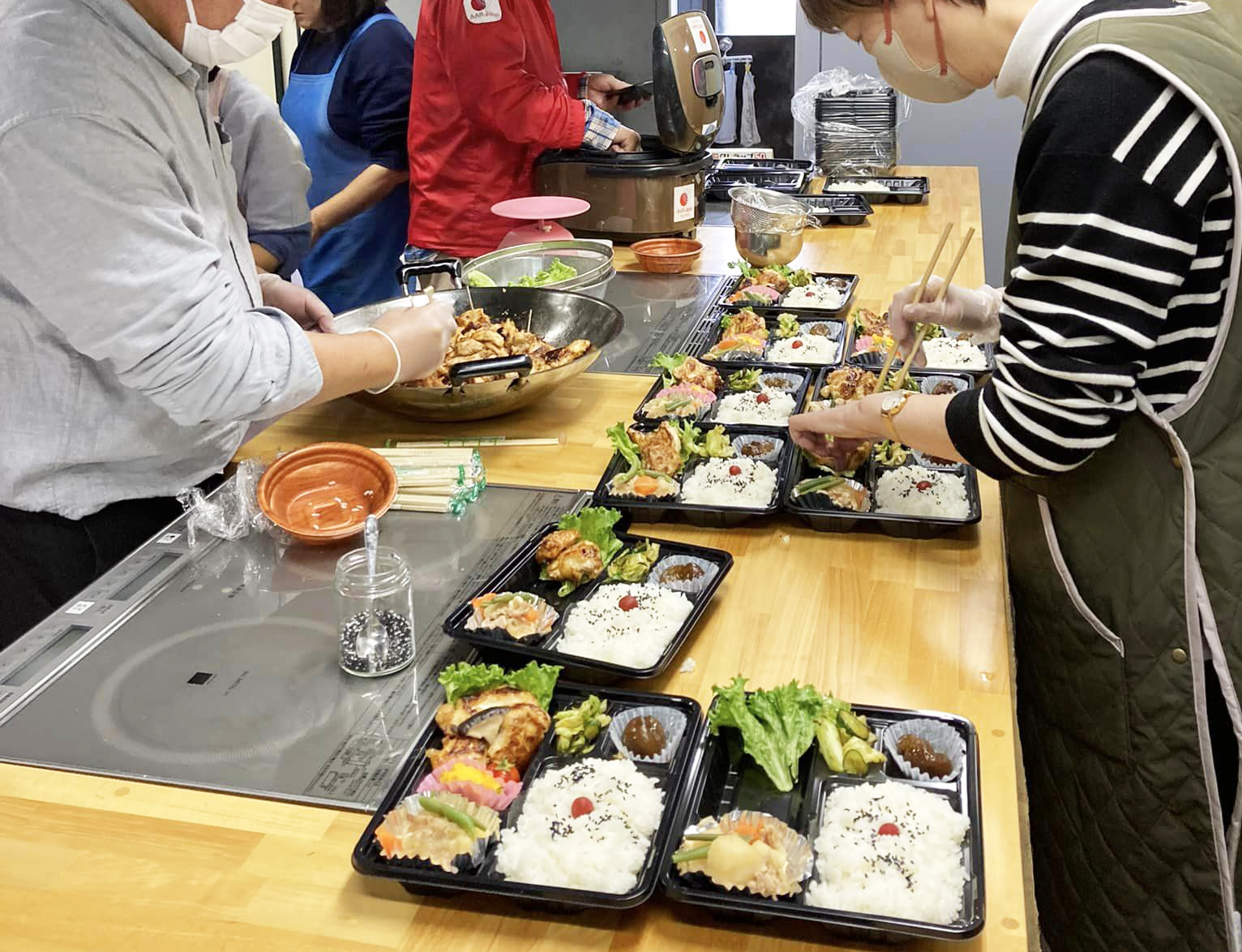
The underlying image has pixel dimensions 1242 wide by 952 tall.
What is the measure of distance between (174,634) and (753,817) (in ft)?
2.96

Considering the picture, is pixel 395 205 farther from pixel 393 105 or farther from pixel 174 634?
pixel 174 634

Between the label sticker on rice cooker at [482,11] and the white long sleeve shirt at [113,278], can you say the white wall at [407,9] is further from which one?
the white long sleeve shirt at [113,278]

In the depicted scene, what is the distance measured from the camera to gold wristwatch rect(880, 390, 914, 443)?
164cm

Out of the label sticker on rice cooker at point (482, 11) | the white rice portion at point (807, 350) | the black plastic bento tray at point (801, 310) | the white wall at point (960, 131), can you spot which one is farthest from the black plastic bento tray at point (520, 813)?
the white wall at point (960, 131)

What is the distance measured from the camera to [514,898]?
1.09 m

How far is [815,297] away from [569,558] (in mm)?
1499

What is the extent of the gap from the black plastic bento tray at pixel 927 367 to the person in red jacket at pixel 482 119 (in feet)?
4.59

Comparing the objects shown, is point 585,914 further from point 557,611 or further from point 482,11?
point 482,11

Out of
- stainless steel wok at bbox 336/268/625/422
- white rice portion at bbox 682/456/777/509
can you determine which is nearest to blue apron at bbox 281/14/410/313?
stainless steel wok at bbox 336/268/625/422

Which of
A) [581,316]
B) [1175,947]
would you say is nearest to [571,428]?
[581,316]

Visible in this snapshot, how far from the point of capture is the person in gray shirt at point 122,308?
55.6 inches

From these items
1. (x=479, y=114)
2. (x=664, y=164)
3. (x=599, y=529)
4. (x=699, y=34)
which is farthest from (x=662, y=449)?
(x=699, y=34)

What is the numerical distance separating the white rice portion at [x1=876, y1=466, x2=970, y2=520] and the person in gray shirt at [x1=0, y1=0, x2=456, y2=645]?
2.72 ft

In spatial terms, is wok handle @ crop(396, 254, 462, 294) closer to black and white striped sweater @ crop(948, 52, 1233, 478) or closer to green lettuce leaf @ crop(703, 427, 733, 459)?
green lettuce leaf @ crop(703, 427, 733, 459)
